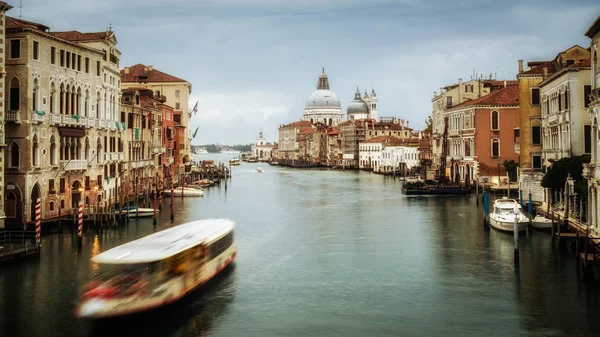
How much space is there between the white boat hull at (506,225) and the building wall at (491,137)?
20.9m

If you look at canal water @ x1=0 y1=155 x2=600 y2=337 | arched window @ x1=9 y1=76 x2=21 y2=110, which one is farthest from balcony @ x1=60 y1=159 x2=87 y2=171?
arched window @ x1=9 y1=76 x2=21 y2=110

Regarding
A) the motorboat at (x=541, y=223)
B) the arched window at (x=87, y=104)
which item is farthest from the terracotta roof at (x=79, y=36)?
the motorboat at (x=541, y=223)

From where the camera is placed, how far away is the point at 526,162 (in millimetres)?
32750

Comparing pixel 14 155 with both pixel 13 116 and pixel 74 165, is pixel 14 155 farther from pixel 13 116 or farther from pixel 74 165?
pixel 74 165

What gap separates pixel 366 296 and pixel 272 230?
1217 centimetres

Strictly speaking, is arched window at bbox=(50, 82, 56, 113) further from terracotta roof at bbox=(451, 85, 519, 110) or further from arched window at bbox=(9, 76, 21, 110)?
terracotta roof at bbox=(451, 85, 519, 110)

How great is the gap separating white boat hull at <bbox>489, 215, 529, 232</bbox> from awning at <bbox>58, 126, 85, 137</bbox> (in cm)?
1700

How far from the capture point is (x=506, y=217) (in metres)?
24.6

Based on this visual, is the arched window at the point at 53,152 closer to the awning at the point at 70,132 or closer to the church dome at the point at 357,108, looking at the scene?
the awning at the point at 70,132

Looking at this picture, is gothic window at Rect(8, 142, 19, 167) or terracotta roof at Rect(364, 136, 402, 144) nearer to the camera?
gothic window at Rect(8, 142, 19, 167)

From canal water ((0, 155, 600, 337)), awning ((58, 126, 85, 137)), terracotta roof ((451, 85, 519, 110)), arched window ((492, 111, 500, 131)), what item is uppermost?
terracotta roof ((451, 85, 519, 110))

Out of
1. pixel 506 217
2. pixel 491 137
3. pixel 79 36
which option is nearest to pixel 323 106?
pixel 491 137

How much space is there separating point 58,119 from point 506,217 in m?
17.4

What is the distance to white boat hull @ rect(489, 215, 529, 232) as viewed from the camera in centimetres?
2361
